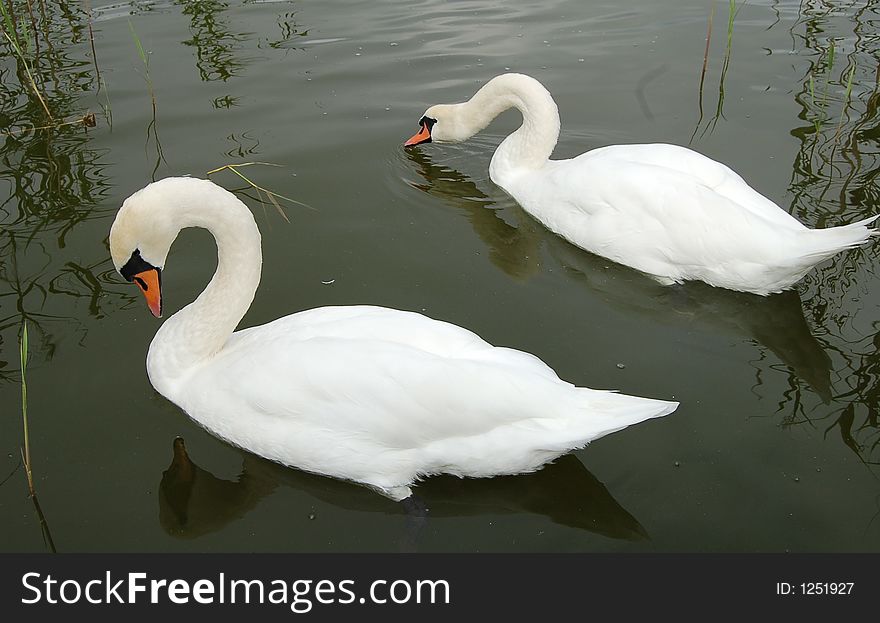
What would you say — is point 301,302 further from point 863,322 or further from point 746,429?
point 863,322

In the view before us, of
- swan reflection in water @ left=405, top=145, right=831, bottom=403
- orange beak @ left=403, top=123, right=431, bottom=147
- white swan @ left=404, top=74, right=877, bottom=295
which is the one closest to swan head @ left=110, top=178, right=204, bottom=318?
swan reflection in water @ left=405, top=145, right=831, bottom=403

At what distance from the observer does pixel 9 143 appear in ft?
23.2

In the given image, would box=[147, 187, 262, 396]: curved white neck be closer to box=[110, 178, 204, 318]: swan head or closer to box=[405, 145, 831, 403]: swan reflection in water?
box=[110, 178, 204, 318]: swan head

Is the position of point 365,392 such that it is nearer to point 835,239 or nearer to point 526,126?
point 835,239

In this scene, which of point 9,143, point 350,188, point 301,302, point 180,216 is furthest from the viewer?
point 9,143

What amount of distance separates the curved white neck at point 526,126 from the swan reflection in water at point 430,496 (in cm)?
290

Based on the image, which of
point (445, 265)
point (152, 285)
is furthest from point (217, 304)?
point (445, 265)

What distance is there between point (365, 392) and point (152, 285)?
129 centimetres

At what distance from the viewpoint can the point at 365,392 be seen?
3.70 meters

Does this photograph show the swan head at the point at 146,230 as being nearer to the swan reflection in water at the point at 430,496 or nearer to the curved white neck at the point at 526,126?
the swan reflection in water at the point at 430,496

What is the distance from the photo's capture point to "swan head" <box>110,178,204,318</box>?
396cm

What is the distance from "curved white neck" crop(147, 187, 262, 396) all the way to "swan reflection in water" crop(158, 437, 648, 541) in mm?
518

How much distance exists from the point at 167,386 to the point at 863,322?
3.72 meters

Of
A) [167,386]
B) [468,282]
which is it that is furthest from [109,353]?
[468,282]
